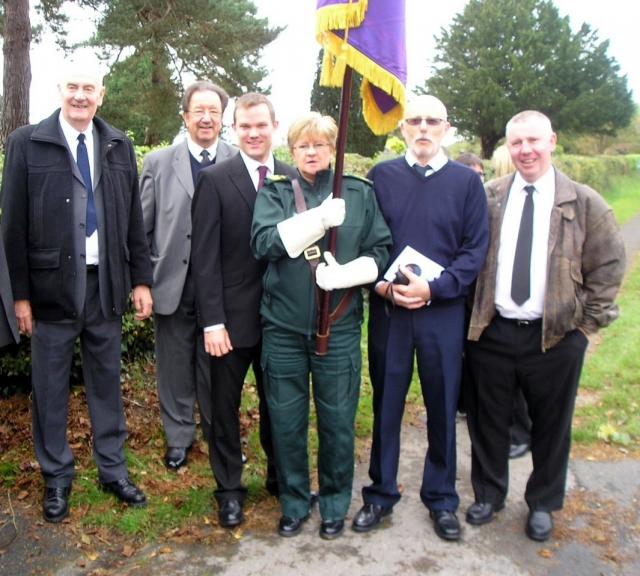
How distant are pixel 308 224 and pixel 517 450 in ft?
8.84

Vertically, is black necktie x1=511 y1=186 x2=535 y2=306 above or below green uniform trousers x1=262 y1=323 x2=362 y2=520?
above

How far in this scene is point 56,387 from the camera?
3814 millimetres

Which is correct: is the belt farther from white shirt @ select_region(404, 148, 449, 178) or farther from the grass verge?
the grass verge

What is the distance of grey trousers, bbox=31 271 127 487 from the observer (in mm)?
3756

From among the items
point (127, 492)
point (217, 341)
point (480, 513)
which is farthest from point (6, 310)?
point (480, 513)

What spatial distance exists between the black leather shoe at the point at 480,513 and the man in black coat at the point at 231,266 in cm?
130

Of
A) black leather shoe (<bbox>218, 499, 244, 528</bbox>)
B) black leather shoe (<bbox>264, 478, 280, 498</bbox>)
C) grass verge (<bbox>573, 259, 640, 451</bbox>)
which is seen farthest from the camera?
grass verge (<bbox>573, 259, 640, 451</bbox>)

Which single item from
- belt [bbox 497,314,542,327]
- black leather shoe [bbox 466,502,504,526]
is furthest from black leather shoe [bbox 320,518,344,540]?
belt [bbox 497,314,542,327]

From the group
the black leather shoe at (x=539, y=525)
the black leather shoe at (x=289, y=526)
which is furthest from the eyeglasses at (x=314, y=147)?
the black leather shoe at (x=539, y=525)

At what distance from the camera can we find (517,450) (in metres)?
4.88

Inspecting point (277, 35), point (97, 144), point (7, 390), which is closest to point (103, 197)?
point (97, 144)

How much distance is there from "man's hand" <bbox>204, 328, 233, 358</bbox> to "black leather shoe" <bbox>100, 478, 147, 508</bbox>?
1.10 m

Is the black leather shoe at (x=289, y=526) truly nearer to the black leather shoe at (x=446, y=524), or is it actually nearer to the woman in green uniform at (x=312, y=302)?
the woman in green uniform at (x=312, y=302)

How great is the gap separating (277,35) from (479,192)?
18.7m
